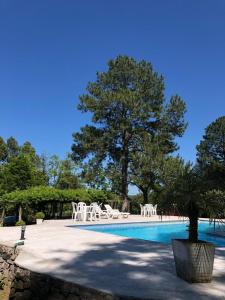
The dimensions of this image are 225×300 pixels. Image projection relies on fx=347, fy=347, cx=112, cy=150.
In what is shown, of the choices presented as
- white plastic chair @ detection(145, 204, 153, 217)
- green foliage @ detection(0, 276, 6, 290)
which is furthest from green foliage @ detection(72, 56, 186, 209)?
green foliage @ detection(0, 276, 6, 290)

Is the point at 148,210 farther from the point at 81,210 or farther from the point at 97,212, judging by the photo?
the point at 81,210

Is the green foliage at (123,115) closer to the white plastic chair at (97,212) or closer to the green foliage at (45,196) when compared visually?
the green foliage at (45,196)

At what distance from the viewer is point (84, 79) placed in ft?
86.6

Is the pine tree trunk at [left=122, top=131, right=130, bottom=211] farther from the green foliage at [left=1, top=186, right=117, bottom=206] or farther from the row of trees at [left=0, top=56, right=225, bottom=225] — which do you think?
the green foliage at [left=1, top=186, right=117, bottom=206]

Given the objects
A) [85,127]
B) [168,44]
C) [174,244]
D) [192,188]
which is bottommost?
[174,244]

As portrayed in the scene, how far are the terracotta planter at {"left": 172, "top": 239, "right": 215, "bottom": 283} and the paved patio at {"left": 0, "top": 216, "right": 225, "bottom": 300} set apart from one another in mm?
126

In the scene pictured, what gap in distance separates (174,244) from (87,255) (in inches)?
95.2

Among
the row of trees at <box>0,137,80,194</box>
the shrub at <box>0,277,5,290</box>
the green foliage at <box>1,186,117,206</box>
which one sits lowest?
the shrub at <box>0,277,5,290</box>

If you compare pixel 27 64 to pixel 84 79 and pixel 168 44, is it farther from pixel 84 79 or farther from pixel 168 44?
pixel 168 44

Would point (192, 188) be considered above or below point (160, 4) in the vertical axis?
→ below

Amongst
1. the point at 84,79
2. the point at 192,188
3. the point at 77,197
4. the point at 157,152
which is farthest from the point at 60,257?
the point at 84,79

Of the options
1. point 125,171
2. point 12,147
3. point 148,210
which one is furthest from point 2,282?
point 12,147

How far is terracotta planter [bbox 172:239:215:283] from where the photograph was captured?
481 cm

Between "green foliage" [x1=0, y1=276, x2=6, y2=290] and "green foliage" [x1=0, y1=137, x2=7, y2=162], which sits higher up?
"green foliage" [x1=0, y1=137, x2=7, y2=162]
